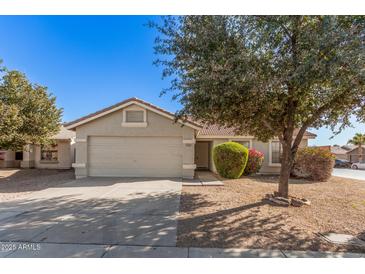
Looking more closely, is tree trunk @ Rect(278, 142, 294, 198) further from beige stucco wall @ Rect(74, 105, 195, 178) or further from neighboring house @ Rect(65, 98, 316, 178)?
beige stucco wall @ Rect(74, 105, 195, 178)

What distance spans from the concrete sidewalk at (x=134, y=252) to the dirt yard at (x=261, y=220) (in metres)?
0.23

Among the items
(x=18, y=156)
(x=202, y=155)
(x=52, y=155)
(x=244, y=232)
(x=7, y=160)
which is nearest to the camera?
(x=244, y=232)

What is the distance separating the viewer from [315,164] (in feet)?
42.6

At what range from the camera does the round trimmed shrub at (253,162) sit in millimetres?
14070

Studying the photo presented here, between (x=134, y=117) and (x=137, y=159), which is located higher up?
(x=134, y=117)

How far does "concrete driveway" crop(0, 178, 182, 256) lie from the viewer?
4.62m

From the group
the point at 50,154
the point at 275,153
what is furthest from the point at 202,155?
the point at 50,154

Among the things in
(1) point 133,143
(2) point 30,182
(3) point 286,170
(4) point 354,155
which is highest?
(1) point 133,143

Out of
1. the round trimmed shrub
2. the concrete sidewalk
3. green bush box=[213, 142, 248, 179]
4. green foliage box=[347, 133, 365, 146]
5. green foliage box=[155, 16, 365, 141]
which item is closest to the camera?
the concrete sidewalk

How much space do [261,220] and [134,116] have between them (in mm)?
9114

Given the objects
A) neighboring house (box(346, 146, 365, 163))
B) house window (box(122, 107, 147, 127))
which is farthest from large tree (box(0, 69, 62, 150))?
neighboring house (box(346, 146, 365, 163))

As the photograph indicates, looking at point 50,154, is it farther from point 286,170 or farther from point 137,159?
point 286,170

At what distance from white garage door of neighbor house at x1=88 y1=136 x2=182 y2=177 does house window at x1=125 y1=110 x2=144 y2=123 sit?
4.65ft

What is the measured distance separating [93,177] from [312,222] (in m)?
10.9
